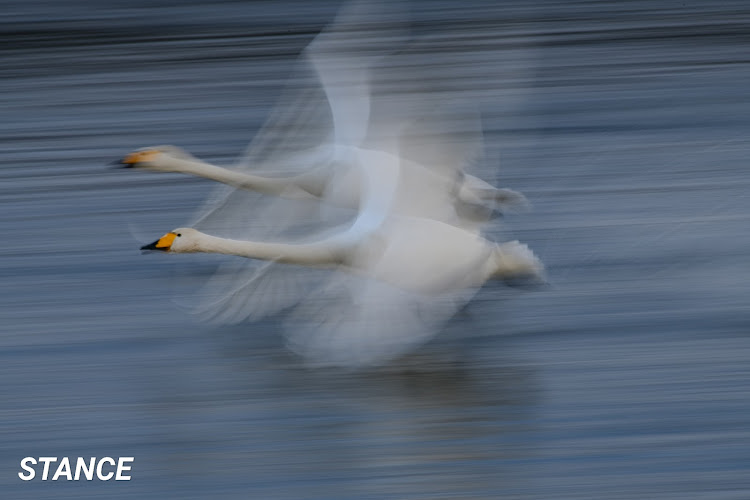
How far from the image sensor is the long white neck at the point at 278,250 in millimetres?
5215

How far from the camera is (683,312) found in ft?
18.9

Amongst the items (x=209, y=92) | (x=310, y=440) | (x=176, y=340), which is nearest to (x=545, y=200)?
(x=176, y=340)

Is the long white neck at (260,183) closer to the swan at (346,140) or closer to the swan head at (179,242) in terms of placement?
the swan at (346,140)

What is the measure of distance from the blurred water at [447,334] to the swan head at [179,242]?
14.9 inches

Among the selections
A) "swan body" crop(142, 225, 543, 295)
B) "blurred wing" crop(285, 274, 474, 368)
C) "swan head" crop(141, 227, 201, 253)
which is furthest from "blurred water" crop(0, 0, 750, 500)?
"swan head" crop(141, 227, 201, 253)

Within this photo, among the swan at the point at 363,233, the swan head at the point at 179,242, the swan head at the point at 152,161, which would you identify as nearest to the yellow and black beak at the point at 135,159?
the swan head at the point at 152,161

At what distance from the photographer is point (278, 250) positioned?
5367 mm

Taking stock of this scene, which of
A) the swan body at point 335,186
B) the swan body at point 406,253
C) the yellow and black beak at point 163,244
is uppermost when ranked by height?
the swan body at point 335,186

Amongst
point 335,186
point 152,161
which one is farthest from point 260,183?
point 152,161

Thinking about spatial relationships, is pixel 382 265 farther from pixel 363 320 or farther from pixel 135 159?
A: pixel 135 159

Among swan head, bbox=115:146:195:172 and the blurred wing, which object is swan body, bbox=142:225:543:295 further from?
swan head, bbox=115:146:195:172

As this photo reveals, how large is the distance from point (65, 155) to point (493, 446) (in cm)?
419

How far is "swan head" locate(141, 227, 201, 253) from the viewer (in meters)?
→ 5.42

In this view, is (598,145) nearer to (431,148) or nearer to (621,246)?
(621,246)
